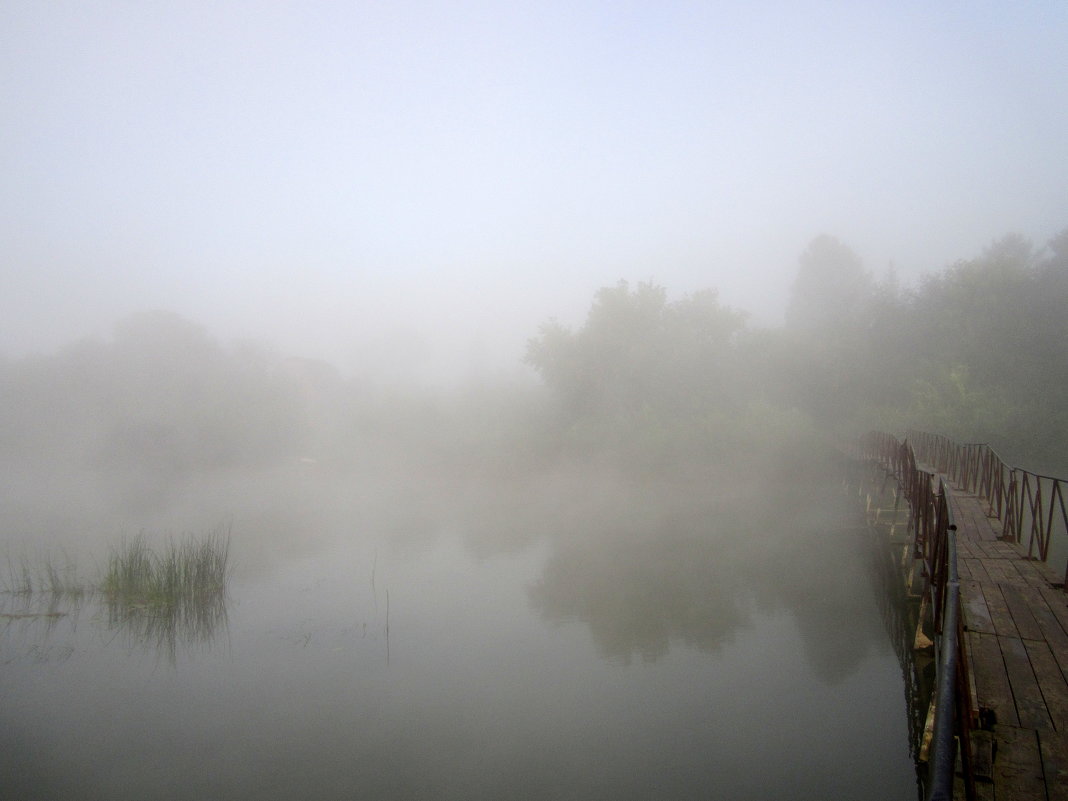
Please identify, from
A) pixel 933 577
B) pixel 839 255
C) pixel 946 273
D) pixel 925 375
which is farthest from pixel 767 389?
pixel 933 577

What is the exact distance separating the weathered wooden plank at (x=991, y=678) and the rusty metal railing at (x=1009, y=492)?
1660 mm

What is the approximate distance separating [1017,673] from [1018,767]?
1.23 m

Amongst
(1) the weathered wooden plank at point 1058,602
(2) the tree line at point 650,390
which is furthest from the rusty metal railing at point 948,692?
(2) the tree line at point 650,390

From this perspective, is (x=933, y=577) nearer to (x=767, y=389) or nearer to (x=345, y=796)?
(x=345, y=796)

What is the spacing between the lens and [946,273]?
101ft

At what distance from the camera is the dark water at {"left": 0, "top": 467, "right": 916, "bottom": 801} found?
6.35 meters

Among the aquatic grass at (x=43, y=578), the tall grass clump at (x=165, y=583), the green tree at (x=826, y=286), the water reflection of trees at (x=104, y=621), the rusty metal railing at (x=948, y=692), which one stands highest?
the green tree at (x=826, y=286)

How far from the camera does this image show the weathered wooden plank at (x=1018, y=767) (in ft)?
10.1

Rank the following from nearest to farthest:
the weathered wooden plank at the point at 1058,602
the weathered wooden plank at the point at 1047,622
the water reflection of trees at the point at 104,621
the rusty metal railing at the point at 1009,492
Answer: the weathered wooden plank at the point at 1047,622 → the weathered wooden plank at the point at 1058,602 → the rusty metal railing at the point at 1009,492 → the water reflection of trees at the point at 104,621

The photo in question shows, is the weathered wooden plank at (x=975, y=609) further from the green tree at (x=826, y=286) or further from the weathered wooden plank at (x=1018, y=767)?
the green tree at (x=826, y=286)

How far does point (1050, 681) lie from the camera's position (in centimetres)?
411

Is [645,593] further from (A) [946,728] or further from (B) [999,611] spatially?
(A) [946,728]

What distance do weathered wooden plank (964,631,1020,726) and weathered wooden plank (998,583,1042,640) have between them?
32 centimetres

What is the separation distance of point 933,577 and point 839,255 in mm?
41455
